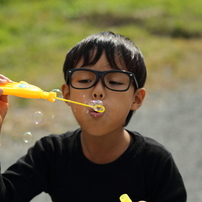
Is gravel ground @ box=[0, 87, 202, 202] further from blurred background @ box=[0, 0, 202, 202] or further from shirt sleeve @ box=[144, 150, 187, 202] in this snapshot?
shirt sleeve @ box=[144, 150, 187, 202]

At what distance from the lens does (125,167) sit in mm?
1489

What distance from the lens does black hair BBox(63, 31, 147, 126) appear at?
1454 millimetres

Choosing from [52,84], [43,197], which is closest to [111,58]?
[43,197]

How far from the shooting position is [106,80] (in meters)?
1.39

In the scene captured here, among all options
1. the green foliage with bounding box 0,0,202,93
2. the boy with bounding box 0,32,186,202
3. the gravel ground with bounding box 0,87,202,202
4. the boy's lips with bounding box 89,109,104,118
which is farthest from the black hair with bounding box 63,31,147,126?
the green foliage with bounding box 0,0,202,93

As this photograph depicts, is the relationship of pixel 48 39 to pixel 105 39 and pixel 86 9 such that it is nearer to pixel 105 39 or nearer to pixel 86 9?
pixel 86 9

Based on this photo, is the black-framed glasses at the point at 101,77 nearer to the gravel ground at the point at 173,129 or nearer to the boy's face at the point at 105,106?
the boy's face at the point at 105,106

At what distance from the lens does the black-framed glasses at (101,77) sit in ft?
4.54

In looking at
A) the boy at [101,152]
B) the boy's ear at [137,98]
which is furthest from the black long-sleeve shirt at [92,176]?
the boy's ear at [137,98]

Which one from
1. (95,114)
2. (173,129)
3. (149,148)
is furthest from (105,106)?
(173,129)

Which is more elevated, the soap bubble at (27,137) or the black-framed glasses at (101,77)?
the black-framed glasses at (101,77)

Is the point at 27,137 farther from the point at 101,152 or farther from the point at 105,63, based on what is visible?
the point at 105,63

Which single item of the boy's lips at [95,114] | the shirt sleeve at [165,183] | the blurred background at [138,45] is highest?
the blurred background at [138,45]

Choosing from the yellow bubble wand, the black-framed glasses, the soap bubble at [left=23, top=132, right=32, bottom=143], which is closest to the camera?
the yellow bubble wand
